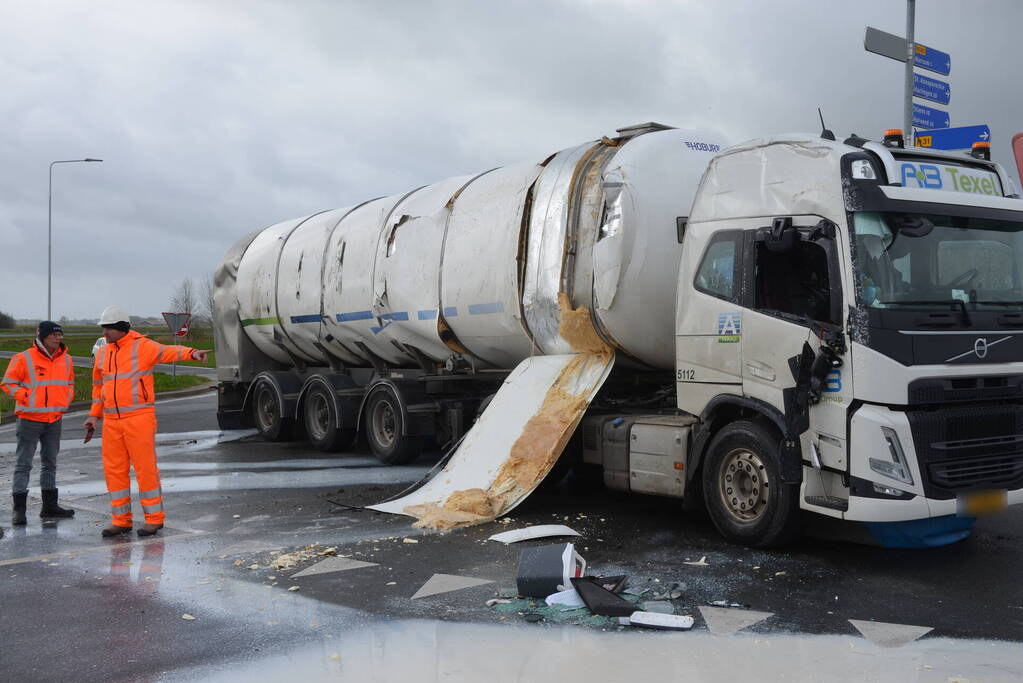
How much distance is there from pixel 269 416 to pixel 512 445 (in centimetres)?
726

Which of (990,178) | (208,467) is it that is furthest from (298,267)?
(990,178)

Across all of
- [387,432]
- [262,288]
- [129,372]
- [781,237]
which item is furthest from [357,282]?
[781,237]

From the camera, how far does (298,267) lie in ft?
45.1

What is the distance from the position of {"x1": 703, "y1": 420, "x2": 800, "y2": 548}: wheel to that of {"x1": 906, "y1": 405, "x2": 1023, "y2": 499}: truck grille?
90 centimetres

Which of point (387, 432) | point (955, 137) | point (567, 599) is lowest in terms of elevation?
point (567, 599)

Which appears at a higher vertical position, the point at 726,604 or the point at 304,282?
the point at 304,282

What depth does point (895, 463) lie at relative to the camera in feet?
20.2

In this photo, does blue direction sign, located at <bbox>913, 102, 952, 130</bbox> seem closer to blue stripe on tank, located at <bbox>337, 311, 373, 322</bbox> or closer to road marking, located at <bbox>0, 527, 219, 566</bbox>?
blue stripe on tank, located at <bbox>337, 311, 373, 322</bbox>

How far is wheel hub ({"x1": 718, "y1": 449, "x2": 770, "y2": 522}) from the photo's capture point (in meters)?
6.96

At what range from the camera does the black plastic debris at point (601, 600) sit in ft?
17.8

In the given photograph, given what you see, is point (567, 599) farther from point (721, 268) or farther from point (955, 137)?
point (955, 137)

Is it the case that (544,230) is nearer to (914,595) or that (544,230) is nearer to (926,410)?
(926,410)

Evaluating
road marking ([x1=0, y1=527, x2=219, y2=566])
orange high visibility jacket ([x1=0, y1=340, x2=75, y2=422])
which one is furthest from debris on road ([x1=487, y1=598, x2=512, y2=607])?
orange high visibility jacket ([x1=0, y1=340, x2=75, y2=422])

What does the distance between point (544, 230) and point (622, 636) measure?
4952mm
